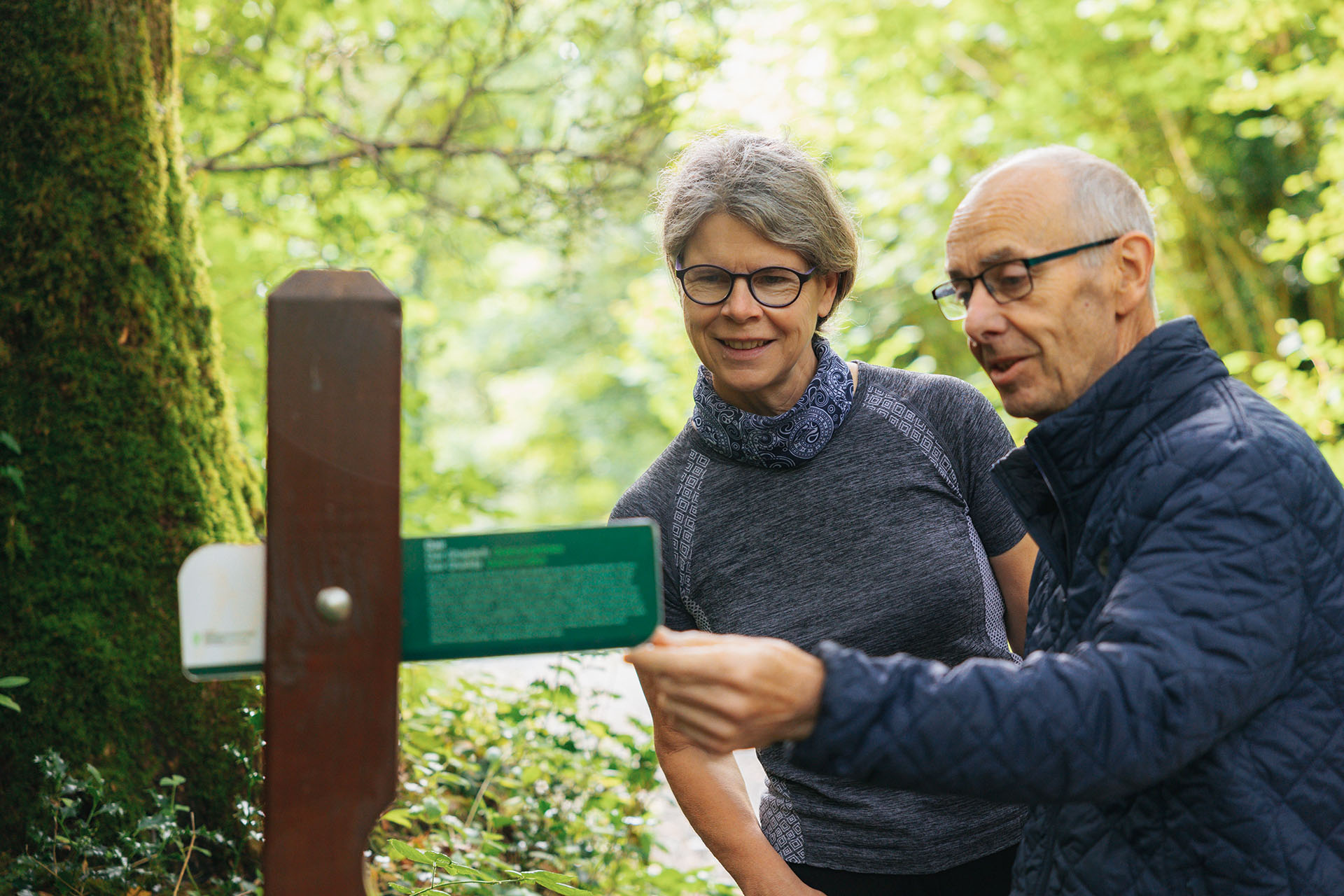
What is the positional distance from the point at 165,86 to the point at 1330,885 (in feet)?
10.5

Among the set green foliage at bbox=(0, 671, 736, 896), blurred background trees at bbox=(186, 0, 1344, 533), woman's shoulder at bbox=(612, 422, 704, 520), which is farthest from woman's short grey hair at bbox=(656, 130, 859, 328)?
green foliage at bbox=(0, 671, 736, 896)

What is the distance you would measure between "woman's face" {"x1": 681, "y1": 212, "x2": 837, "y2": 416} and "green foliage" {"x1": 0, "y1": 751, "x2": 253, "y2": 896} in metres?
1.57

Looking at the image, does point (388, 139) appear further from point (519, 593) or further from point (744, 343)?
point (519, 593)

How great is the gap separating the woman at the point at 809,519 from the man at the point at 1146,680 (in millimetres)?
526

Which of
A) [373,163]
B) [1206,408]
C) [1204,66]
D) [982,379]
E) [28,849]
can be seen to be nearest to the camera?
[1206,408]

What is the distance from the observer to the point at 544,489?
18.0 metres

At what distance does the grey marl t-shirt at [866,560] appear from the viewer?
1866 millimetres

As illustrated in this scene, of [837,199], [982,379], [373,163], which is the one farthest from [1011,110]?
[837,199]

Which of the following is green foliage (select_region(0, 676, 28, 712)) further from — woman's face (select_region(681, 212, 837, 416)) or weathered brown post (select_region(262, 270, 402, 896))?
woman's face (select_region(681, 212, 837, 416))

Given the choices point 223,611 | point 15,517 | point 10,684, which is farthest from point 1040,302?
point 15,517

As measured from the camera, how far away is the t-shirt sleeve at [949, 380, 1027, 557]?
1.96 m

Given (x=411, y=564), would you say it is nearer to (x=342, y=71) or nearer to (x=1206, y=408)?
(x=1206, y=408)

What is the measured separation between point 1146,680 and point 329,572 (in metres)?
0.88

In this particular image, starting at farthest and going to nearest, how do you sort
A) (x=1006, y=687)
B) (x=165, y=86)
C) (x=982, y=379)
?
(x=982, y=379) → (x=165, y=86) → (x=1006, y=687)
